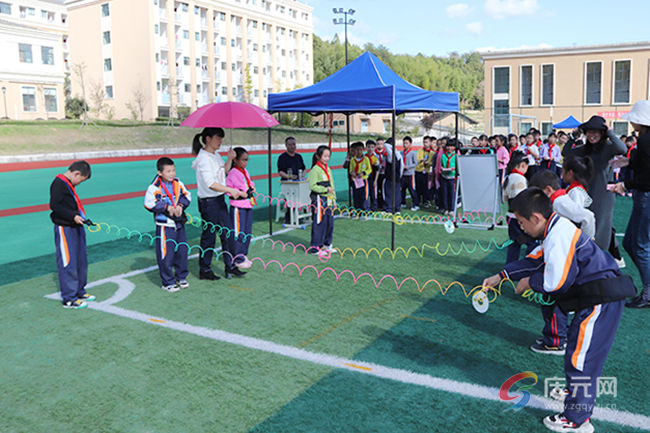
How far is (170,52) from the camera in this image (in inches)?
2445

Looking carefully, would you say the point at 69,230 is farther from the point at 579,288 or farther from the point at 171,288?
the point at 579,288

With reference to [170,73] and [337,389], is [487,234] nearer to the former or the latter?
[337,389]

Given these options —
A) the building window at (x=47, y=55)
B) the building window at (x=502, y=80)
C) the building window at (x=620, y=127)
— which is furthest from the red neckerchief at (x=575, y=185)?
the building window at (x=47, y=55)

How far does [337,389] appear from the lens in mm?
3902

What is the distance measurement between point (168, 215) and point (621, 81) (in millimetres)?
54682

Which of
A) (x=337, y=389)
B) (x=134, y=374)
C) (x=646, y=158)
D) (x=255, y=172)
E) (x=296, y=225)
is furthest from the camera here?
(x=255, y=172)

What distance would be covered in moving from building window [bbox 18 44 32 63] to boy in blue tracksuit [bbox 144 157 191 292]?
2037 inches

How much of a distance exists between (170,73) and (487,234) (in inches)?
2303

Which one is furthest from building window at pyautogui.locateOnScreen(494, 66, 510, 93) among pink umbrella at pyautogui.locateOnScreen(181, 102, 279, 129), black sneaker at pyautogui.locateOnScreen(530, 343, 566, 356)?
black sneaker at pyautogui.locateOnScreen(530, 343, 566, 356)

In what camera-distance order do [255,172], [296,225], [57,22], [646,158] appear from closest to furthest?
1. [646,158]
2. [296,225]
3. [255,172]
4. [57,22]

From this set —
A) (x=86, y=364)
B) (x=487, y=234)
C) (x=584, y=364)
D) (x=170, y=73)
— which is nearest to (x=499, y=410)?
(x=584, y=364)

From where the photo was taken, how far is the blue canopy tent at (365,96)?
27.0ft

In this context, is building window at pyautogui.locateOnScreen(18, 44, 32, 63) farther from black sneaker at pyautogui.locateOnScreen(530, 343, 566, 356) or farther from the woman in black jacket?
black sneaker at pyautogui.locateOnScreen(530, 343, 566, 356)

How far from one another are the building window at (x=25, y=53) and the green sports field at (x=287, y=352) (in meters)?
49.6
